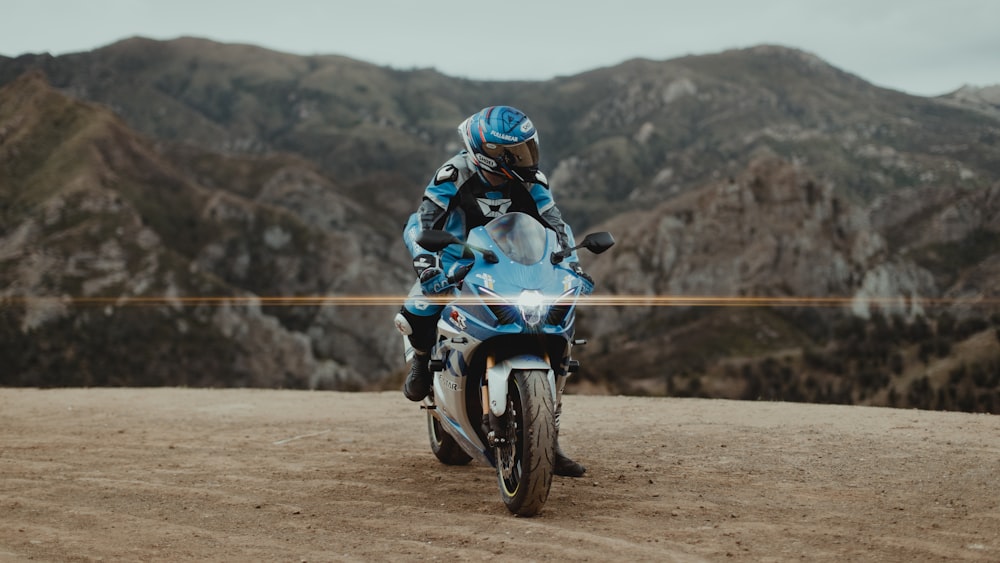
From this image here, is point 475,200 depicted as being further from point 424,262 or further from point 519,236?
point 519,236

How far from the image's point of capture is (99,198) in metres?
128

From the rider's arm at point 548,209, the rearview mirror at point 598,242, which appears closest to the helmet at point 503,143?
the rider's arm at point 548,209

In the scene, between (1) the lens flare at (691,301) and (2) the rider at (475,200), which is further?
(1) the lens flare at (691,301)

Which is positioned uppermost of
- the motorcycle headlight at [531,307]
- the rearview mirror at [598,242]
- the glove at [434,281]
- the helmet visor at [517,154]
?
the helmet visor at [517,154]

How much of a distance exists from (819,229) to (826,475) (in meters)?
137

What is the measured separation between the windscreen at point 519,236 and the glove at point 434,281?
533 mm

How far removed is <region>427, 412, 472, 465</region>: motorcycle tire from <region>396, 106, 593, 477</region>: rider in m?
0.88

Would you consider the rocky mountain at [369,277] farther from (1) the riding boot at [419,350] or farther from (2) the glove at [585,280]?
(2) the glove at [585,280]

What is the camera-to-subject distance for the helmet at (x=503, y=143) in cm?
805

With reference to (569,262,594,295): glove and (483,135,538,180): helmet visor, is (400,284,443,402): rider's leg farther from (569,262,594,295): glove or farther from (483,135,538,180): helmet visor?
(483,135,538,180): helmet visor

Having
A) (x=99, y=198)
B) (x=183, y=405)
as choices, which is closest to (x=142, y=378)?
(x=99, y=198)

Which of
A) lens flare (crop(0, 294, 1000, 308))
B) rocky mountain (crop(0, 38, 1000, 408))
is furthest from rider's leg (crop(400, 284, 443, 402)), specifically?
lens flare (crop(0, 294, 1000, 308))

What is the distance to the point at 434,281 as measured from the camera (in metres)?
8.12

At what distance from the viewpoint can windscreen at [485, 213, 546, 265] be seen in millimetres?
7637
